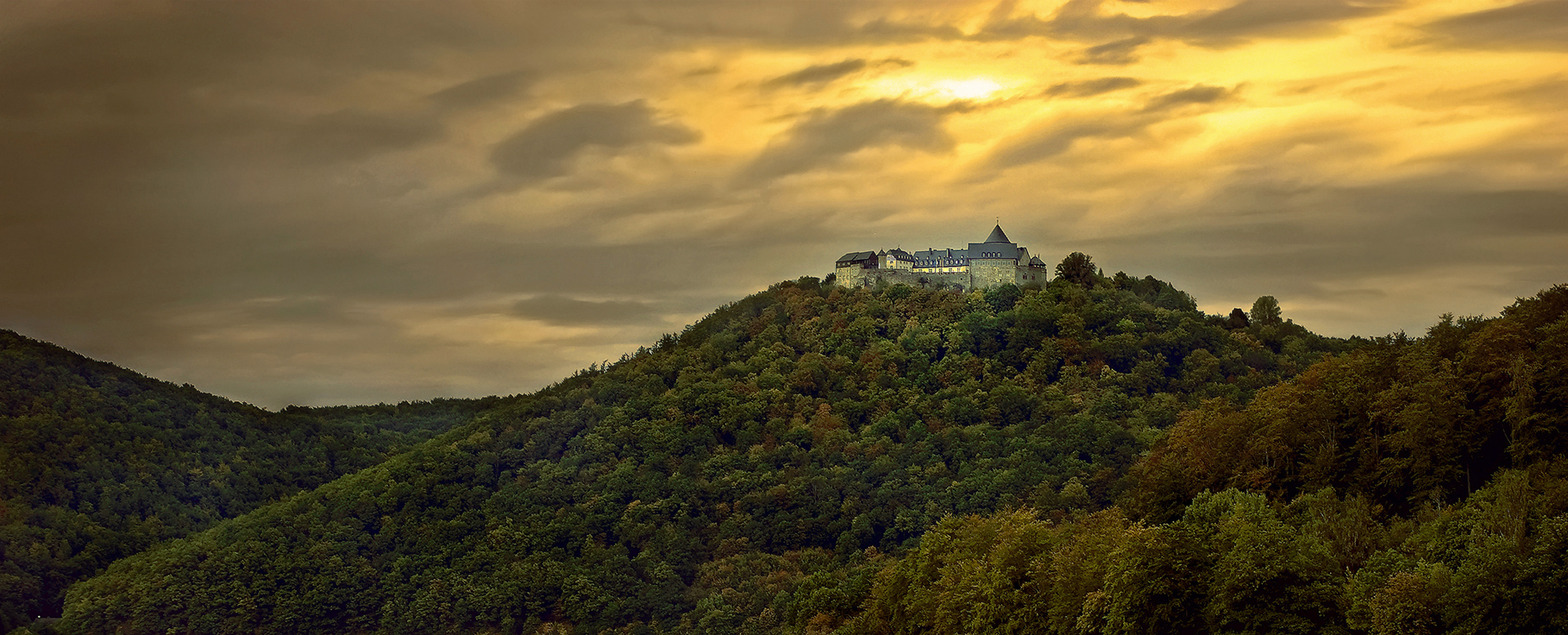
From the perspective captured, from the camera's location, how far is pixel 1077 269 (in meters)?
163

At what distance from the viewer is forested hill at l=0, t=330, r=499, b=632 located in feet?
476

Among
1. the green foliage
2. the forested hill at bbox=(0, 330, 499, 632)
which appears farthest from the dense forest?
the forested hill at bbox=(0, 330, 499, 632)

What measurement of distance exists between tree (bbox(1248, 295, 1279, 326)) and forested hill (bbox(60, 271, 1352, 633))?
0.83 ft

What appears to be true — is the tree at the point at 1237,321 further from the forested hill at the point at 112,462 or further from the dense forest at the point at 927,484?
the forested hill at the point at 112,462

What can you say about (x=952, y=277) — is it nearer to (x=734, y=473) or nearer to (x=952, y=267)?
(x=952, y=267)

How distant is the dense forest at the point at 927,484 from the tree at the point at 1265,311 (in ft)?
1.04

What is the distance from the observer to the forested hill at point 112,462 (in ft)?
476

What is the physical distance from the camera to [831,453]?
477 ft

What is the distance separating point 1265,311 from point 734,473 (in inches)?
2297

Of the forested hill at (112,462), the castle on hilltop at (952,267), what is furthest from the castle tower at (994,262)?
the forested hill at (112,462)

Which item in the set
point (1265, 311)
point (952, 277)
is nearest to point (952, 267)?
point (952, 277)

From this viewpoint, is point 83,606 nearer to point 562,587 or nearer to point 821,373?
point 562,587

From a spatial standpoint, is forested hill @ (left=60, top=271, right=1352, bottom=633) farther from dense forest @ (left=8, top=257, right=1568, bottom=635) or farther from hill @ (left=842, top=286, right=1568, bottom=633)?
hill @ (left=842, top=286, right=1568, bottom=633)

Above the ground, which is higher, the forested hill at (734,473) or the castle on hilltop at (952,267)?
the castle on hilltop at (952,267)
